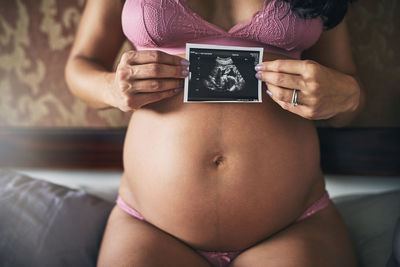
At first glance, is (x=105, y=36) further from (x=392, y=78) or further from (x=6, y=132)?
(x=392, y=78)

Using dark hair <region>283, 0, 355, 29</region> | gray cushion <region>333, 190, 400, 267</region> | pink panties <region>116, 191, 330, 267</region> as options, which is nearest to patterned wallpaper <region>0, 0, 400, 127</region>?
gray cushion <region>333, 190, 400, 267</region>

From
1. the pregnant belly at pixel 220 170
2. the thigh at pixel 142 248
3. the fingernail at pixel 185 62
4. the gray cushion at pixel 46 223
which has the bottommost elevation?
the gray cushion at pixel 46 223

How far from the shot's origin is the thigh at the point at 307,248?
0.74m

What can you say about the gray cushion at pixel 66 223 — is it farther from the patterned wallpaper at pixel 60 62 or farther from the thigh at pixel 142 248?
the patterned wallpaper at pixel 60 62

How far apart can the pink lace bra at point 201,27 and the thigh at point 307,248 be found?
50cm

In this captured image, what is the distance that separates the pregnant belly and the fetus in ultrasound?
5 cm

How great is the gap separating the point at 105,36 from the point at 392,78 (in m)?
1.13

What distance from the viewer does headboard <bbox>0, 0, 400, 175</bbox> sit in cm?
119

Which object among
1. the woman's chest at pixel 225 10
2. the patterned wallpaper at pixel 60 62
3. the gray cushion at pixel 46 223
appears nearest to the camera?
the woman's chest at pixel 225 10

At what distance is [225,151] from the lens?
29.3 inches

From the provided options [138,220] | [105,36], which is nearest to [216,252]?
[138,220]

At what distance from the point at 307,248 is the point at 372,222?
476mm

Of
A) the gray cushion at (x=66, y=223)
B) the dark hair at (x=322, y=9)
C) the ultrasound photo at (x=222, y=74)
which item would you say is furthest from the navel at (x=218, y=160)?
the gray cushion at (x=66, y=223)

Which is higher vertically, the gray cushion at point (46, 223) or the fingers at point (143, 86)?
the fingers at point (143, 86)
